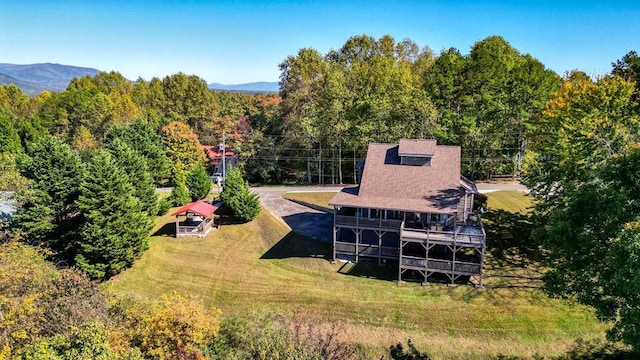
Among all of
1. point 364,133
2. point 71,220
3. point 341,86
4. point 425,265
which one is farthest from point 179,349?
point 341,86

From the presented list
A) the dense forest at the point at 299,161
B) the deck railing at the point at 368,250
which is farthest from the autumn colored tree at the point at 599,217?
the deck railing at the point at 368,250

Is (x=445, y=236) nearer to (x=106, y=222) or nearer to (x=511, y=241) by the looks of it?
(x=511, y=241)

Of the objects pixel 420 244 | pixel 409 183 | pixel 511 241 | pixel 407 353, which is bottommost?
pixel 407 353

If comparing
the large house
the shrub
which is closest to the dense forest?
the large house

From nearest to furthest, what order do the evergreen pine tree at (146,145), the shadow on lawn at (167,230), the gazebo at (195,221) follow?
the gazebo at (195,221) → the shadow on lawn at (167,230) → the evergreen pine tree at (146,145)

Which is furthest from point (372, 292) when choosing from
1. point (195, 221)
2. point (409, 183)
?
point (195, 221)

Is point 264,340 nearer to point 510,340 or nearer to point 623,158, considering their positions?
point 510,340

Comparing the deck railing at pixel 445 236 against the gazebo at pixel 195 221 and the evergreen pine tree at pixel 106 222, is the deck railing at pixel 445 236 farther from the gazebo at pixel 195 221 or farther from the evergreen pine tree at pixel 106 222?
the evergreen pine tree at pixel 106 222
